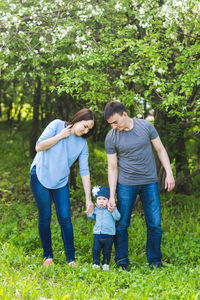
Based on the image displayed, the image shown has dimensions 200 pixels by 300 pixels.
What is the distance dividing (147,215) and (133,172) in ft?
1.76

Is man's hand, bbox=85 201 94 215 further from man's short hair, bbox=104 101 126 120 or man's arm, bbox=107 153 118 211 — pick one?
Answer: man's short hair, bbox=104 101 126 120

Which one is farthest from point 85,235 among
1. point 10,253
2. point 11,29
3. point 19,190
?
point 11,29

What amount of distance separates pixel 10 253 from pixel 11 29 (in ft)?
10.0

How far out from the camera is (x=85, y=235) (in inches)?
217

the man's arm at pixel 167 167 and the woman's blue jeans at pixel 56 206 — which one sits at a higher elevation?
the man's arm at pixel 167 167

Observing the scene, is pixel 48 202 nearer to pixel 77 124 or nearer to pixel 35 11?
pixel 77 124

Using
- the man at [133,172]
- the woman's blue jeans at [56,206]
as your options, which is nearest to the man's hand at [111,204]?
the man at [133,172]

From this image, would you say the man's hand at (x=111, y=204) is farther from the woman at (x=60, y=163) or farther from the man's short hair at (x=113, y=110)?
the man's short hair at (x=113, y=110)

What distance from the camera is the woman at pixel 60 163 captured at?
3.93 m

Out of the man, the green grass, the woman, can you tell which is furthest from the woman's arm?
the green grass

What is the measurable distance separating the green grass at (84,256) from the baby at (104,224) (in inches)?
8.1

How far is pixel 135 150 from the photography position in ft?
13.1

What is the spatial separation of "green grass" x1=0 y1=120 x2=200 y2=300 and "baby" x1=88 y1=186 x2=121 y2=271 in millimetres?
205

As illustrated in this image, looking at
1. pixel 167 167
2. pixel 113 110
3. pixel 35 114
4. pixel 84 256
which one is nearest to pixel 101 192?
pixel 167 167
